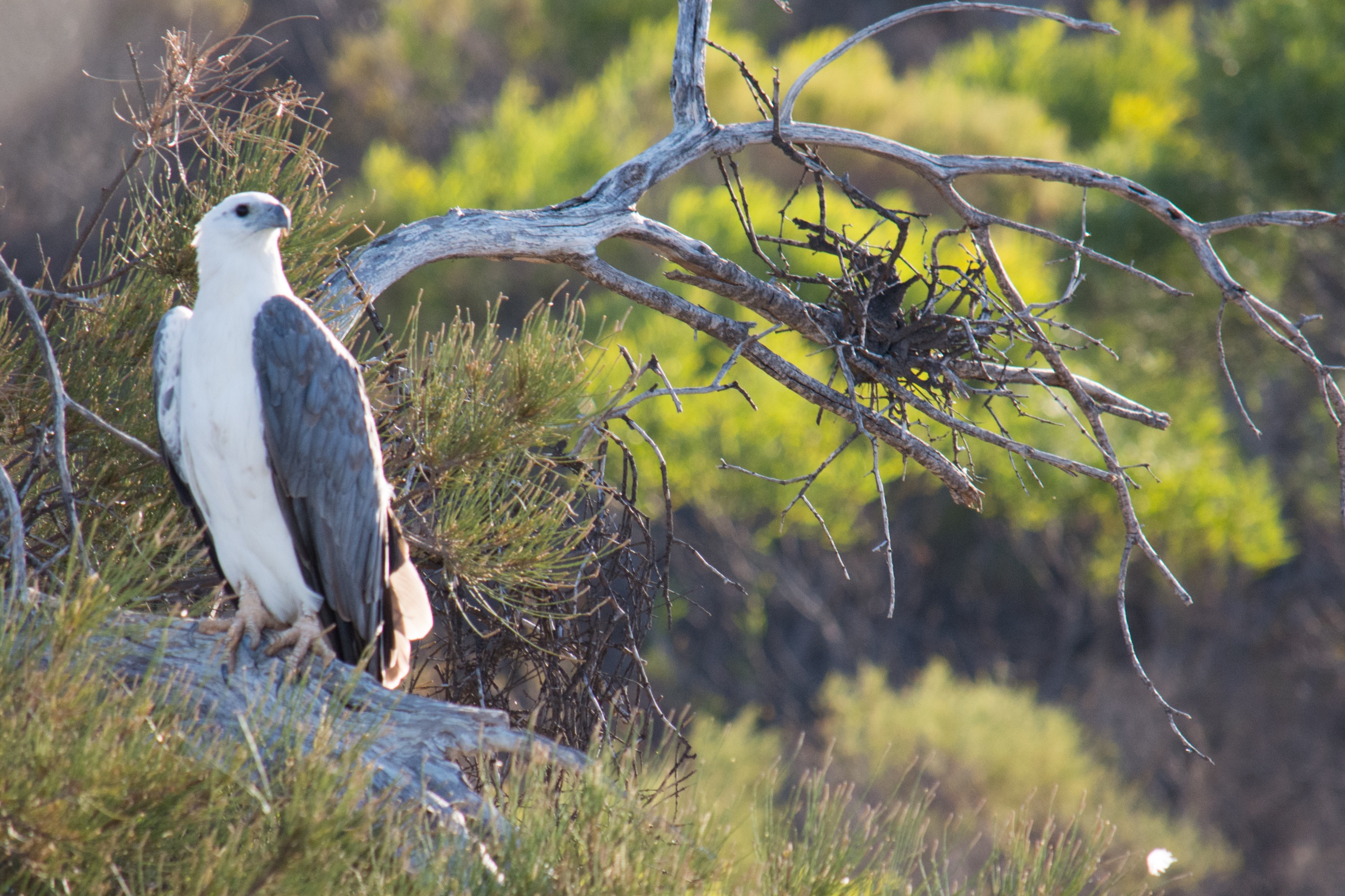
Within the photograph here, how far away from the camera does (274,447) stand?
7.66 ft

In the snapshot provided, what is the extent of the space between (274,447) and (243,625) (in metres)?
0.39

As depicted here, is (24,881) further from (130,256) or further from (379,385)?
(130,256)

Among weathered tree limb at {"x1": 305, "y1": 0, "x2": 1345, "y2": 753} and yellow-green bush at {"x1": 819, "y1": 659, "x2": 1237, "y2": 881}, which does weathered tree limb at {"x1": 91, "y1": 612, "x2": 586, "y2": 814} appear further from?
yellow-green bush at {"x1": 819, "y1": 659, "x2": 1237, "y2": 881}

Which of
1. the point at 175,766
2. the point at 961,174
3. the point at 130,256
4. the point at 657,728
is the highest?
the point at 961,174

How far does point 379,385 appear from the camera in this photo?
2756 millimetres

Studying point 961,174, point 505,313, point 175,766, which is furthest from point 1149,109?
point 175,766

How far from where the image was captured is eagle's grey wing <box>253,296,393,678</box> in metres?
2.29

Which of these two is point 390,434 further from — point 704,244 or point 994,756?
point 994,756

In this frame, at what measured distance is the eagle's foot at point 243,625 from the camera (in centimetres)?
213

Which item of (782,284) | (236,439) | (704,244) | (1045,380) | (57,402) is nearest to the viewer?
(57,402)

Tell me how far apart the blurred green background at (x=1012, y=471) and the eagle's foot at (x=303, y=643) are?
571 centimetres

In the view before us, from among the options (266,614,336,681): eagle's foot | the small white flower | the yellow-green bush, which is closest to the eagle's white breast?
(266,614,336,681): eagle's foot

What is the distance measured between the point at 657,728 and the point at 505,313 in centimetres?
513

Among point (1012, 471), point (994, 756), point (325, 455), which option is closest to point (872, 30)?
point (325, 455)
